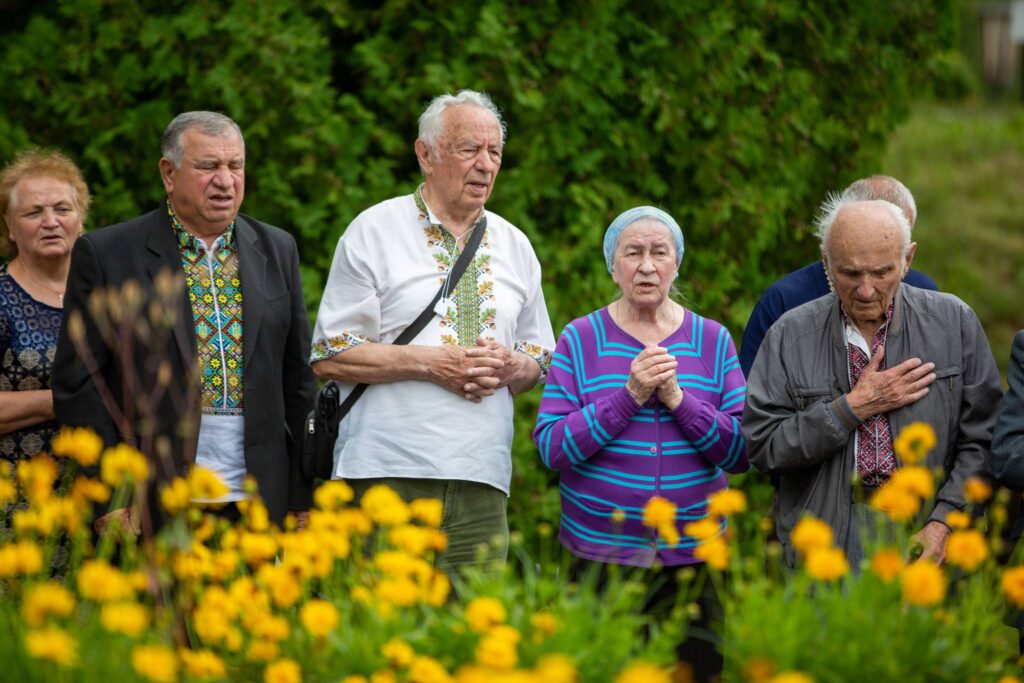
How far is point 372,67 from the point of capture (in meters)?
5.92

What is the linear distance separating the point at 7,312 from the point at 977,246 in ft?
28.7

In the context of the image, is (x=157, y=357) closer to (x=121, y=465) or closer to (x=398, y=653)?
(x=121, y=465)

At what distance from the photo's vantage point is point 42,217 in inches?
177

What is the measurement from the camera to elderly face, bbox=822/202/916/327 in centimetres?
396

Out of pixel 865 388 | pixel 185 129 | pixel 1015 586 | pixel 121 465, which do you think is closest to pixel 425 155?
pixel 185 129

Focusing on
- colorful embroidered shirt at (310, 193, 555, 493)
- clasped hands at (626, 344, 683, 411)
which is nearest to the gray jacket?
clasped hands at (626, 344, 683, 411)

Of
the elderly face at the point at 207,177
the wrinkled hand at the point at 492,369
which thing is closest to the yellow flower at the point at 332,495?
the wrinkled hand at the point at 492,369

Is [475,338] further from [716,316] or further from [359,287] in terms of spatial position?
[716,316]

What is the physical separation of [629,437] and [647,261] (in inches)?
23.5

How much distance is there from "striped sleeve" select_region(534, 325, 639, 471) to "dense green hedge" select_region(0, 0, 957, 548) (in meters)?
1.45

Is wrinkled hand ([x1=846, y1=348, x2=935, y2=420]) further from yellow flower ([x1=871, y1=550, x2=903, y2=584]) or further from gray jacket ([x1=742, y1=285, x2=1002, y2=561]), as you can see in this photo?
yellow flower ([x1=871, y1=550, x2=903, y2=584])

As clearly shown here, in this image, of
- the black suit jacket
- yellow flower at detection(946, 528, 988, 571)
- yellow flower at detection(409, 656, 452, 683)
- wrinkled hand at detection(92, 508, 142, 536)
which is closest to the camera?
yellow flower at detection(409, 656, 452, 683)

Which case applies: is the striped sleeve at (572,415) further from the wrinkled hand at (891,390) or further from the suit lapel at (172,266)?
the suit lapel at (172,266)

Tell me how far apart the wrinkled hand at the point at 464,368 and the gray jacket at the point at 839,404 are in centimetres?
87
